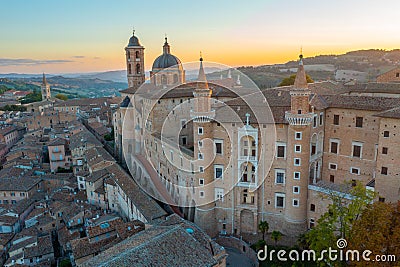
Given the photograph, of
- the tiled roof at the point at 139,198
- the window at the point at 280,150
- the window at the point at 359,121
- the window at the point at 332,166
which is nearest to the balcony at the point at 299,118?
the window at the point at 280,150

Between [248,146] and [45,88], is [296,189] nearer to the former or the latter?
[248,146]

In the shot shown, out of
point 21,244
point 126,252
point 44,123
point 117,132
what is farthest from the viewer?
point 44,123

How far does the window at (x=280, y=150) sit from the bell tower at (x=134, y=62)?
31.7 metres

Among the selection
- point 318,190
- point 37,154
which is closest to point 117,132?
point 37,154

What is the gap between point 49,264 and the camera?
26719 mm

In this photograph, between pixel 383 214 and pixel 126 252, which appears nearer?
pixel 383 214

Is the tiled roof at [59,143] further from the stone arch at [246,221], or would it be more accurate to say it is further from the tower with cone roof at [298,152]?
the tower with cone roof at [298,152]

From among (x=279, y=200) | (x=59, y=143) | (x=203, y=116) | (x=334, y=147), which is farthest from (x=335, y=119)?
(x=59, y=143)

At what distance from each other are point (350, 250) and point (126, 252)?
11.3 meters

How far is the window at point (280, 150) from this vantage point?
24516 millimetres

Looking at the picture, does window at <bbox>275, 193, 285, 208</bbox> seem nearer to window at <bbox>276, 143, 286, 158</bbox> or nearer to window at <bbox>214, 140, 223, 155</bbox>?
window at <bbox>276, 143, 286, 158</bbox>

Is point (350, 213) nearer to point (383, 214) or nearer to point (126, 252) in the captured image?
point (383, 214)

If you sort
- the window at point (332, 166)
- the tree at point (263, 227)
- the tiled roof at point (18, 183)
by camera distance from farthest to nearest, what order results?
the tiled roof at point (18, 183), the window at point (332, 166), the tree at point (263, 227)

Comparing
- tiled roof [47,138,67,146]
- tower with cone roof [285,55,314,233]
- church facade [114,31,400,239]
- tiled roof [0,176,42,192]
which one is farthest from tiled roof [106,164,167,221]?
tiled roof [47,138,67,146]
